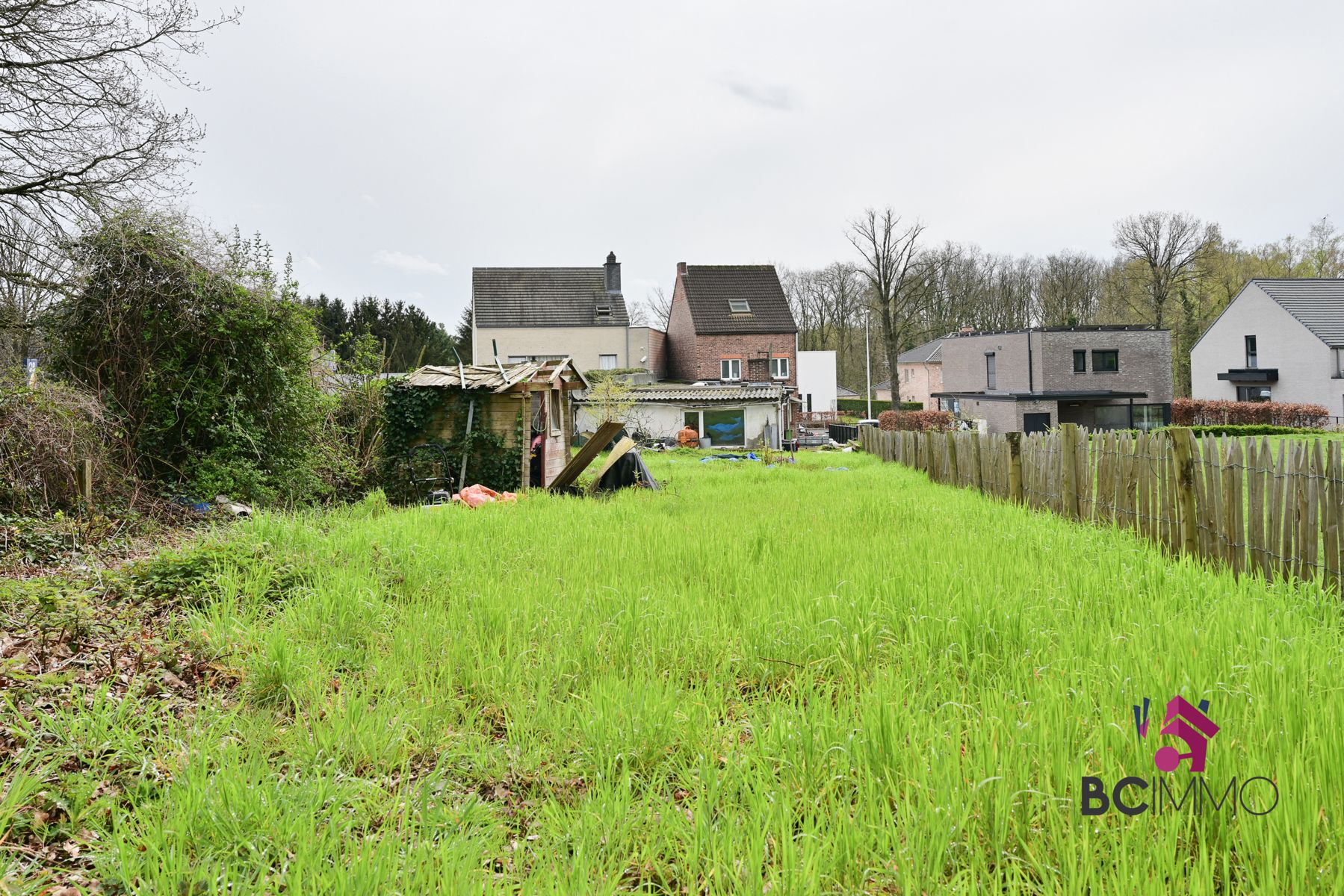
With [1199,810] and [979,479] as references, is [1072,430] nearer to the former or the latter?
[979,479]

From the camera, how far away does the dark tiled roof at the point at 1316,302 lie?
136 ft

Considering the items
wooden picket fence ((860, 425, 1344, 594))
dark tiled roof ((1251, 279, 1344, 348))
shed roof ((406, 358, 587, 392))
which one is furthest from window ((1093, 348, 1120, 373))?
wooden picket fence ((860, 425, 1344, 594))

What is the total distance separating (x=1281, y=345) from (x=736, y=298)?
101 ft

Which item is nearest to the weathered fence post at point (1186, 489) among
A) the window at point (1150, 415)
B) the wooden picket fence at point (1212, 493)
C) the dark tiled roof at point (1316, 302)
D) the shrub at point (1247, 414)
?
the wooden picket fence at point (1212, 493)

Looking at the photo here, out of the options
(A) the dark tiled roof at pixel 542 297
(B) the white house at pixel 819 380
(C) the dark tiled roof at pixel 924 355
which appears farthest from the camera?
(C) the dark tiled roof at pixel 924 355

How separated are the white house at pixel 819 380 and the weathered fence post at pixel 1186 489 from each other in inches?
1983

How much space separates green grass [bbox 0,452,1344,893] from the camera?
8.63 ft

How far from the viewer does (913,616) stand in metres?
4.93

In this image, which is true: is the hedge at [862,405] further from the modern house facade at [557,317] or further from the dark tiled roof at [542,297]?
the dark tiled roof at [542,297]

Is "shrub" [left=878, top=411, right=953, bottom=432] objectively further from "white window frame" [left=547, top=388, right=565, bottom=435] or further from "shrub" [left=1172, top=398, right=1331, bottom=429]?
"white window frame" [left=547, top=388, right=565, bottom=435]

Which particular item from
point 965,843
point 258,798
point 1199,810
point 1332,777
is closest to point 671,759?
point 965,843

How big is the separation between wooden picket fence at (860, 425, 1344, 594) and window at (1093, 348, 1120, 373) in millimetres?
38417

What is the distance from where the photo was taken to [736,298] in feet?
165

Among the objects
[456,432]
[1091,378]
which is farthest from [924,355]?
[456,432]
